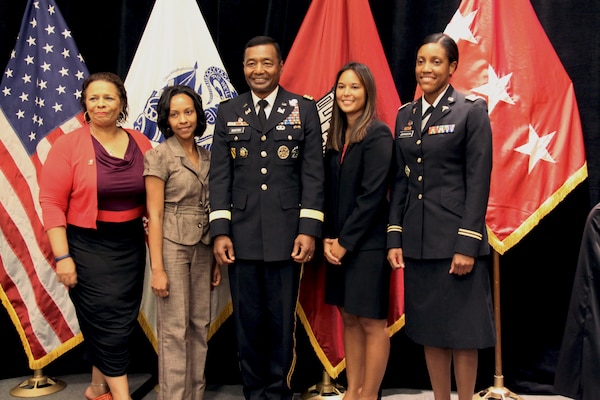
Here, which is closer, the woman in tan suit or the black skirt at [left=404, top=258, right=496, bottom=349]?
the black skirt at [left=404, top=258, right=496, bottom=349]

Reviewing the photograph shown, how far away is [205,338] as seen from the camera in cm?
259

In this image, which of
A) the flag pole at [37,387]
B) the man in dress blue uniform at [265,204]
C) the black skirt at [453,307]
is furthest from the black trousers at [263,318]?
the flag pole at [37,387]

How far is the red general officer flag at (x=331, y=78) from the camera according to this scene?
2775 millimetres

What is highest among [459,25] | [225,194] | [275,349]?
[459,25]

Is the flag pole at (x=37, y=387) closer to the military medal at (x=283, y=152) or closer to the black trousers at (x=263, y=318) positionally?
the black trousers at (x=263, y=318)

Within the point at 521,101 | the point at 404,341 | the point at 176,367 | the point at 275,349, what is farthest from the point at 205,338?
the point at 521,101

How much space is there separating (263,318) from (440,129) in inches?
43.0

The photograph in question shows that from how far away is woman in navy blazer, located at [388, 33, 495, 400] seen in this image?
2.03 m

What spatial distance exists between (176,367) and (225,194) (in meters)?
0.78

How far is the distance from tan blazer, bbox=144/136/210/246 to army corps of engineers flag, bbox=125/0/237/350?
46 centimetres

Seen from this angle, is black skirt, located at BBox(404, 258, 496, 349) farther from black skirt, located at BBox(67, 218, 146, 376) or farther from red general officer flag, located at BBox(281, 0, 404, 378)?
black skirt, located at BBox(67, 218, 146, 376)

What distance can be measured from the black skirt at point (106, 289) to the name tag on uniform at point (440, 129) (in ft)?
4.31

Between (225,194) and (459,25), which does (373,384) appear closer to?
(225,194)

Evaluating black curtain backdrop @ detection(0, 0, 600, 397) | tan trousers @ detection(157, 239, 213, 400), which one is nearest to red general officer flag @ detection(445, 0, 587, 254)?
black curtain backdrop @ detection(0, 0, 600, 397)
